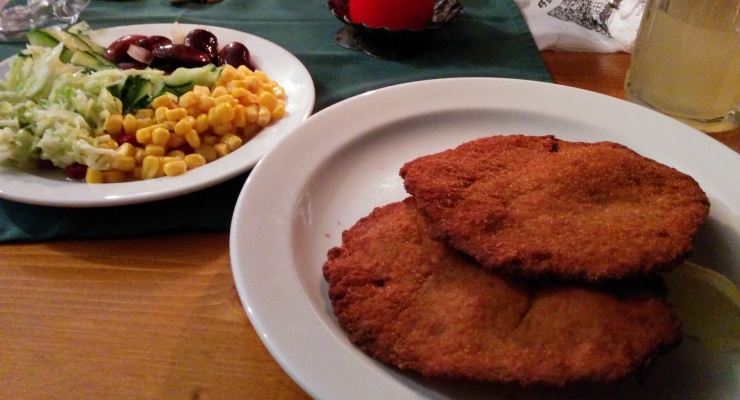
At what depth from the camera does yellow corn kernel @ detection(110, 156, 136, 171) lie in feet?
4.83

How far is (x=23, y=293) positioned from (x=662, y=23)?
203cm

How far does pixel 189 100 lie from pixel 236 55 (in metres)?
0.44

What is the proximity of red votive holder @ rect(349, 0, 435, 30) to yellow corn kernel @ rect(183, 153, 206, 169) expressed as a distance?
102cm

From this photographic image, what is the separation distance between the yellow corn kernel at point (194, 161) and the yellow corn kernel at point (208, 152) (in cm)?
5

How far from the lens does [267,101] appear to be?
5.63ft

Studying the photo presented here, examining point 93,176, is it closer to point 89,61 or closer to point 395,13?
point 89,61

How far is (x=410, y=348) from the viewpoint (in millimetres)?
883

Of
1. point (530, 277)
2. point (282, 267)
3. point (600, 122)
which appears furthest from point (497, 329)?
point (600, 122)

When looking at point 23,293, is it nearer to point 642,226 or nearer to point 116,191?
point 116,191

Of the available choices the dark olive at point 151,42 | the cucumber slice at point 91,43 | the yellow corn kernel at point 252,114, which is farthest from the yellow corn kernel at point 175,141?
the cucumber slice at point 91,43

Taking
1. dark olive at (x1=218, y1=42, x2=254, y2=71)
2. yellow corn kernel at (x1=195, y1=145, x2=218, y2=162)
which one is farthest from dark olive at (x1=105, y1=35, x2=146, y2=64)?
yellow corn kernel at (x1=195, y1=145, x2=218, y2=162)

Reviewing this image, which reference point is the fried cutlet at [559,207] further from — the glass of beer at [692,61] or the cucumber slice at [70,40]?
the cucumber slice at [70,40]

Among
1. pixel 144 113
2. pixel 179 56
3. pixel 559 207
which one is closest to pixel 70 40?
pixel 179 56

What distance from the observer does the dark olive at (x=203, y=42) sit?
6.82 ft
